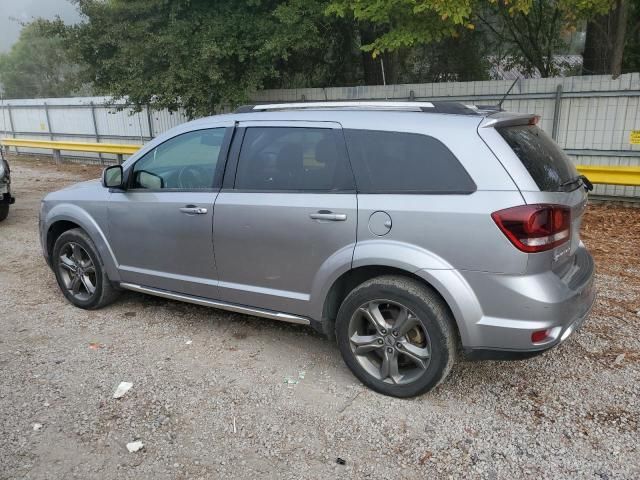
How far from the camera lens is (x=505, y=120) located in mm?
3127

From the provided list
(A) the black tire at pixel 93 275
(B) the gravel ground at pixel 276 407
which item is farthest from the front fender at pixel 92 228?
(B) the gravel ground at pixel 276 407

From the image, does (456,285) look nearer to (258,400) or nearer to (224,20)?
(258,400)

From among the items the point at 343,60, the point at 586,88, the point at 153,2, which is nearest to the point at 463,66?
the point at 343,60

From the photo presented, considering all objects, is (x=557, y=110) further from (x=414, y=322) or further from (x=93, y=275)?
(x=93, y=275)

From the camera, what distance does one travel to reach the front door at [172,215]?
156 inches

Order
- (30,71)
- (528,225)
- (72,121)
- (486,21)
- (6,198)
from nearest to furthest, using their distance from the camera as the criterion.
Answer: (528,225)
(6,198)
(486,21)
(72,121)
(30,71)

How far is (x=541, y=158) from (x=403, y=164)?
820mm

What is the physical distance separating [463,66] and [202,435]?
42.6 ft

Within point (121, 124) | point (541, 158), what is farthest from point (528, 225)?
point (121, 124)

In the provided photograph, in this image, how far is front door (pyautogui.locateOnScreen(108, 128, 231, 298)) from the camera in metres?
3.96

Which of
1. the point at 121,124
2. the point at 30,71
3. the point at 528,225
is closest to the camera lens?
the point at 528,225

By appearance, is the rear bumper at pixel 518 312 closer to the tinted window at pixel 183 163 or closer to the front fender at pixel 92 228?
the tinted window at pixel 183 163

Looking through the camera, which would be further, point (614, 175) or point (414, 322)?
point (614, 175)

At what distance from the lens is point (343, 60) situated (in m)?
13.8
